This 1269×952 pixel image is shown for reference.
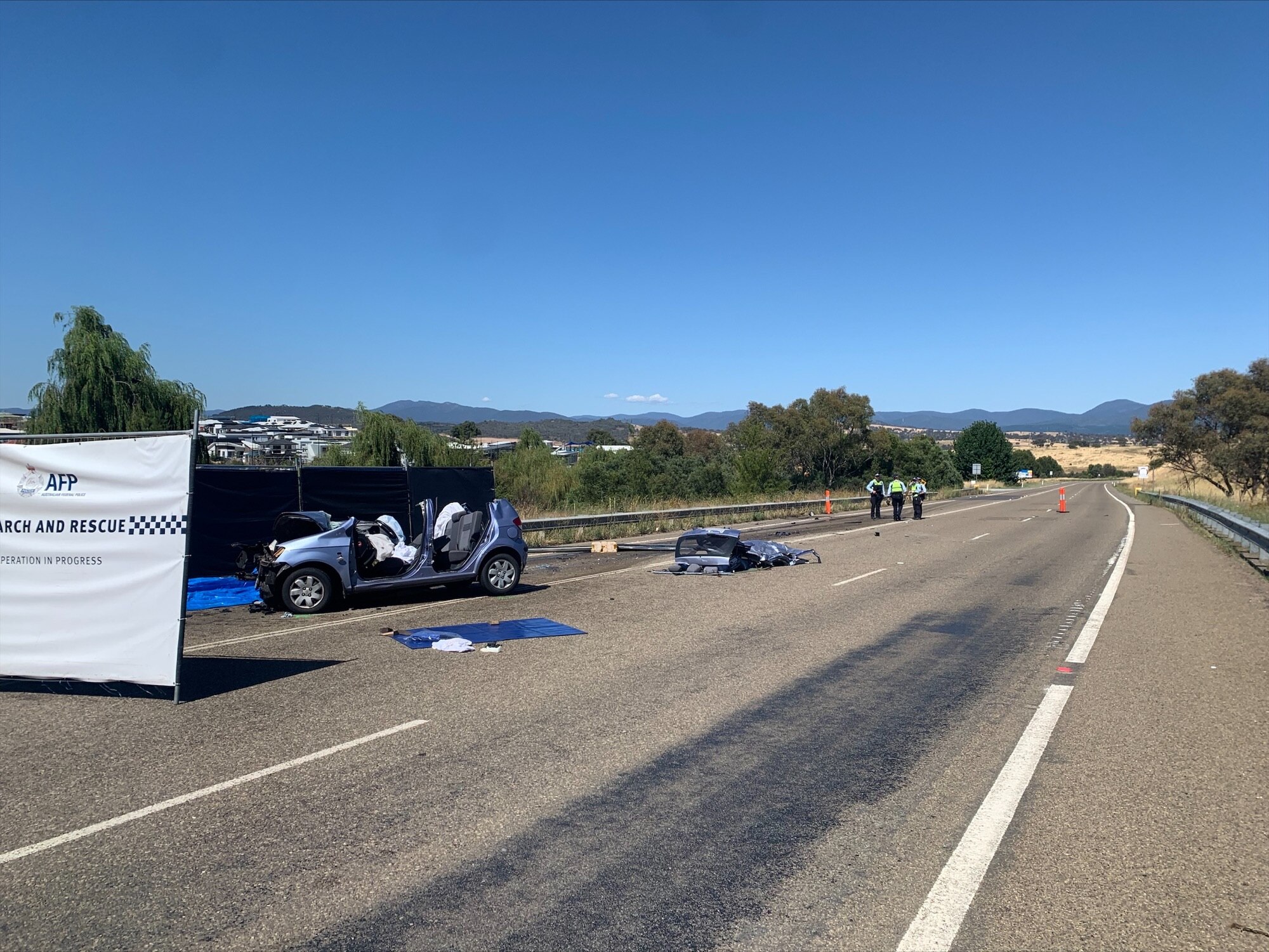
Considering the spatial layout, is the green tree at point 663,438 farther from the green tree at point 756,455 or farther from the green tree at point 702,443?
the green tree at point 756,455

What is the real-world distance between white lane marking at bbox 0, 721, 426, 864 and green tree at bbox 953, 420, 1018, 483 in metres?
111

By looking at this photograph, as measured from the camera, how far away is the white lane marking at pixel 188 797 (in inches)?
180

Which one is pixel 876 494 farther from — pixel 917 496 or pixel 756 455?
pixel 756 455

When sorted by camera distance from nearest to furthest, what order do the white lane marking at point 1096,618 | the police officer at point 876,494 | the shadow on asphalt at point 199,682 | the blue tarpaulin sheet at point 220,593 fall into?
1. the shadow on asphalt at point 199,682
2. the white lane marking at point 1096,618
3. the blue tarpaulin sheet at point 220,593
4. the police officer at point 876,494

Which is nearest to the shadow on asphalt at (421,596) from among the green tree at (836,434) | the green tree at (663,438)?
the green tree at (836,434)

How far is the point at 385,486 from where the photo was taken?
1747cm

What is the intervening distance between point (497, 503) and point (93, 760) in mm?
8083

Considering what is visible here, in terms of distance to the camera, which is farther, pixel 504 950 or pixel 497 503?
pixel 497 503

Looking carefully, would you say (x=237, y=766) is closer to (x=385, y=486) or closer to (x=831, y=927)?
(x=831, y=927)

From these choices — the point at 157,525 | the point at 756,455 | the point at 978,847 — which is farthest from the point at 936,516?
the point at 978,847

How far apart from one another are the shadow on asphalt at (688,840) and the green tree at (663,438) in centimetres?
9094

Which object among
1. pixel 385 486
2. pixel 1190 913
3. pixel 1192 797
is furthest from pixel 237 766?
pixel 385 486

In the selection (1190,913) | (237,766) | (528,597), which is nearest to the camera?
(1190,913)

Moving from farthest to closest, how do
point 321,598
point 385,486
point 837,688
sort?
point 385,486
point 321,598
point 837,688
